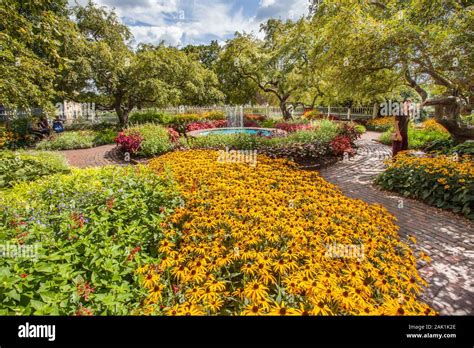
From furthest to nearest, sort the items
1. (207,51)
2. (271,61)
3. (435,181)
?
(207,51), (271,61), (435,181)

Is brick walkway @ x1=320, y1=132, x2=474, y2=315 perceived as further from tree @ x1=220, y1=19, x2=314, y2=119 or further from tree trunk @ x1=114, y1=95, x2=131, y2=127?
tree trunk @ x1=114, y1=95, x2=131, y2=127

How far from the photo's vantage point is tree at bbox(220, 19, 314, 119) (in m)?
19.3

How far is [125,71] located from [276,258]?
801 inches

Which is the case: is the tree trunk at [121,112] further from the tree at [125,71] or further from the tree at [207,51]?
the tree at [207,51]

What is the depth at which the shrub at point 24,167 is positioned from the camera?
22.2ft

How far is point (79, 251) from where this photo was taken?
261cm

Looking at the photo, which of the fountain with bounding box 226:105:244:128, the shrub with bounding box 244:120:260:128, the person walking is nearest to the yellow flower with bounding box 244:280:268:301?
the person walking

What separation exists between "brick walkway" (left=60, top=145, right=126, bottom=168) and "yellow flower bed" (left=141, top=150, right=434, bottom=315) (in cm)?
747

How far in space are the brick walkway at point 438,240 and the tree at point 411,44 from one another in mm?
3851

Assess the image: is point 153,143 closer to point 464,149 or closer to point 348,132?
point 348,132

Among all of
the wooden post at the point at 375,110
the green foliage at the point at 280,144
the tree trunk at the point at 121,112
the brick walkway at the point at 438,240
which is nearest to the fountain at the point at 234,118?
the tree trunk at the point at 121,112

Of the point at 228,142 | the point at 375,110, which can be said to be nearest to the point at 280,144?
the point at 228,142
